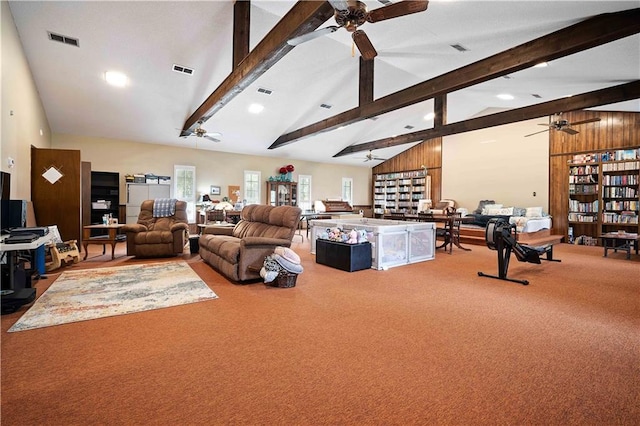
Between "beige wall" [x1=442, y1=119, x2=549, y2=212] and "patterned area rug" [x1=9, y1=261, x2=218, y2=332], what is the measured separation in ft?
31.5

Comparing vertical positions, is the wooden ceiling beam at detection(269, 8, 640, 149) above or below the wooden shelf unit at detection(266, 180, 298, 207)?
above

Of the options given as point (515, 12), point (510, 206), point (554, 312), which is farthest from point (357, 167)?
point (554, 312)

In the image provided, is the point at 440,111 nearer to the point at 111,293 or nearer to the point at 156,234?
the point at 156,234

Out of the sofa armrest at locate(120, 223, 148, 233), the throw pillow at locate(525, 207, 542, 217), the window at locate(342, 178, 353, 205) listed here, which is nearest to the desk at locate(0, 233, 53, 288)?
the sofa armrest at locate(120, 223, 148, 233)

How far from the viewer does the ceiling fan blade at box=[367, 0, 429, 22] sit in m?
2.54

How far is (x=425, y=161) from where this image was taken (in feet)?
40.2

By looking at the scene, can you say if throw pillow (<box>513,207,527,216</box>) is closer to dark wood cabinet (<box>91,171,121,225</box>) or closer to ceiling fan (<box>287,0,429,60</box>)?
ceiling fan (<box>287,0,429,60</box>)

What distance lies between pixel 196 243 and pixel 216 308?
3.23 meters

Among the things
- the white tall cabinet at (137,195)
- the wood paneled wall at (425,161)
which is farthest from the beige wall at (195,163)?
the wood paneled wall at (425,161)

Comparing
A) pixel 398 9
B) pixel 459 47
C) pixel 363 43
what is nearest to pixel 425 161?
pixel 459 47

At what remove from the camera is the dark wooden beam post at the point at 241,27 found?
433cm

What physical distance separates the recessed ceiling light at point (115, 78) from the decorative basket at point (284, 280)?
192 inches

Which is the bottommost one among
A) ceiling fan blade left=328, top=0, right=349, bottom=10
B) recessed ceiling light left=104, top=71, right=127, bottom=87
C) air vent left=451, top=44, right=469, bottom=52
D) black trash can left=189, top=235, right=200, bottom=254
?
black trash can left=189, top=235, right=200, bottom=254

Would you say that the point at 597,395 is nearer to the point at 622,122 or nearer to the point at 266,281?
the point at 266,281
